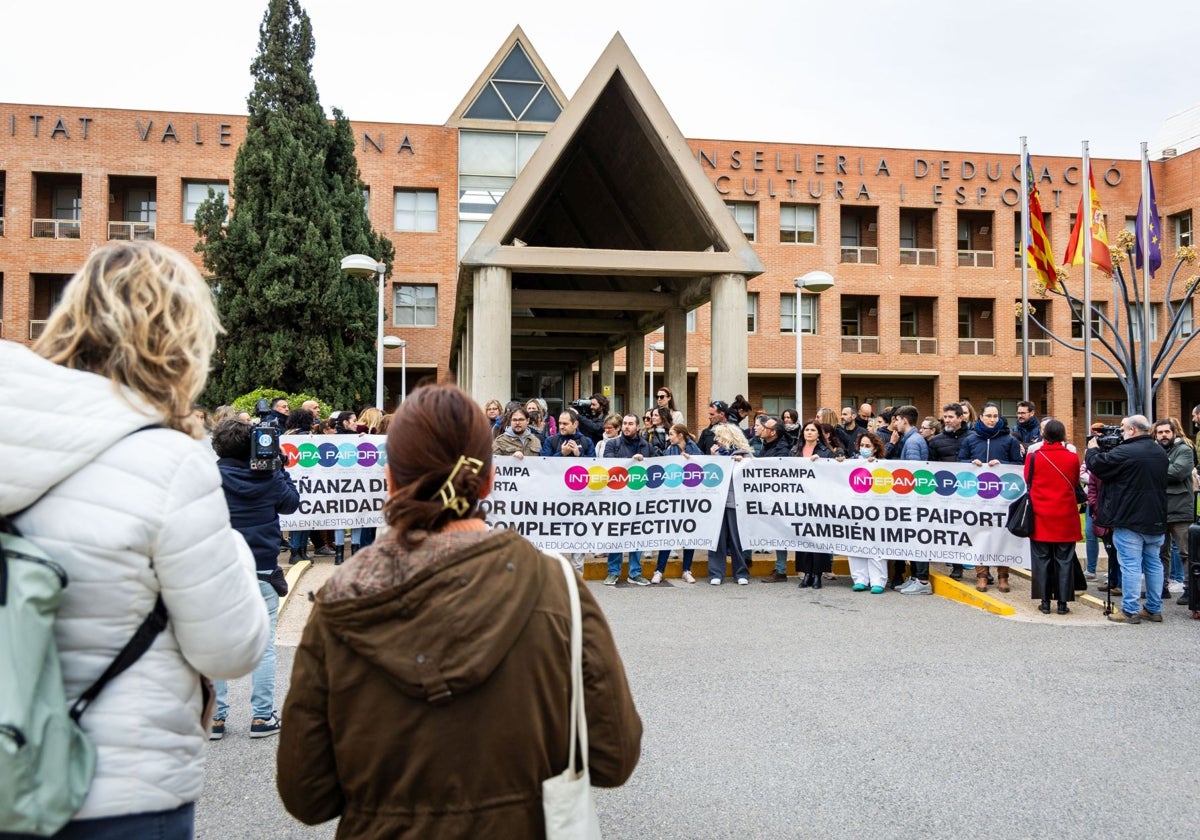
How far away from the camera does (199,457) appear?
1838mm

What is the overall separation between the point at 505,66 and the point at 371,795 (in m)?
32.2

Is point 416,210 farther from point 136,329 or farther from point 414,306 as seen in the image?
point 136,329

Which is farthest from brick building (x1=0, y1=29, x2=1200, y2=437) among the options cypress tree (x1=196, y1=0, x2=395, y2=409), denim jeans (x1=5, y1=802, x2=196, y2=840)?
denim jeans (x1=5, y1=802, x2=196, y2=840)

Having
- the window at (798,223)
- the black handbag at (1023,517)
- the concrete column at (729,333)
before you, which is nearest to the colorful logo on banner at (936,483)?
the black handbag at (1023,517)

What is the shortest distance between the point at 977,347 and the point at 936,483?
28.8 metres

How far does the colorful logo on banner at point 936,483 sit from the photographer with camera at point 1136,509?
147 cm

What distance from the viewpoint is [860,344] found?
35469 mm

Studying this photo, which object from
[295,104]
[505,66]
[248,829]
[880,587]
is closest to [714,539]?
[880,587]

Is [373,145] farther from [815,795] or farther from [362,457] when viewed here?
[815,795]

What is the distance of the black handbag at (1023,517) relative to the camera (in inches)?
345

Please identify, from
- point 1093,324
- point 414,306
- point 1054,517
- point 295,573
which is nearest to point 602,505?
point 295,573

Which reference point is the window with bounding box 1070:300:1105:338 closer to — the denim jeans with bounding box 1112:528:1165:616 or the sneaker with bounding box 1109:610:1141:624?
the denim jeans with bounding box 1112:528:1165:616

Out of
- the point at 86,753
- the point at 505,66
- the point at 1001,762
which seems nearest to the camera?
the point at 86,753

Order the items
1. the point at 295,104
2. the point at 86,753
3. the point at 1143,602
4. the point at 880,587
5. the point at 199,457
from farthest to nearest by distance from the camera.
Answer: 1. the point at 295,104
2. the point at 880,587
3. the point at 1143,602
4. the point at 199,457
5. the point at 86,753
